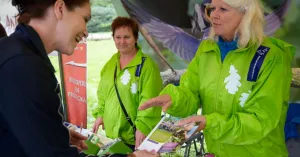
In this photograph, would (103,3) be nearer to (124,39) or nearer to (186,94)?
(124,39)

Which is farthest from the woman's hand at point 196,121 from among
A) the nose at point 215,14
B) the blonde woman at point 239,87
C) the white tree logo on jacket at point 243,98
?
the nose at point 215,14

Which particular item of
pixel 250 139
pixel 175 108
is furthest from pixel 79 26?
pixel 250 139

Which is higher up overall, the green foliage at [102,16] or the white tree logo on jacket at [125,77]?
the green foliage at [102,16]

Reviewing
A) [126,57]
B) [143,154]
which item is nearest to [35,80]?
[143,154]

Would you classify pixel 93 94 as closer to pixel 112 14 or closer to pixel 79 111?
pixel 79 111

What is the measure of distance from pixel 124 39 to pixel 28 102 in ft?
6.31

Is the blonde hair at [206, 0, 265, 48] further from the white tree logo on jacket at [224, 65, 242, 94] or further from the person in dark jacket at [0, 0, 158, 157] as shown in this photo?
the person in dark jacket at [0, 0, 158, 157]

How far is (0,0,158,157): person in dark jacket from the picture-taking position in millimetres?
911

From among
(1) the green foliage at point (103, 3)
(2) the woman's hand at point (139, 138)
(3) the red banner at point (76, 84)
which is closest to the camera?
(2) the woman's hand at point (139, 138)

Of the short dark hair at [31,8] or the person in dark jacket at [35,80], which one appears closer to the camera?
the person in dark jacket at [35,80]

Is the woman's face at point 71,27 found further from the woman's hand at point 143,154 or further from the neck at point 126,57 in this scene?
the neck at point 126,57

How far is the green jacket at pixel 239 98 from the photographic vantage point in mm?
1563

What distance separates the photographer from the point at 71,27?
44.1 inches

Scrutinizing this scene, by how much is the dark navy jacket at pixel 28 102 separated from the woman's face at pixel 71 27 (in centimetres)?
10
